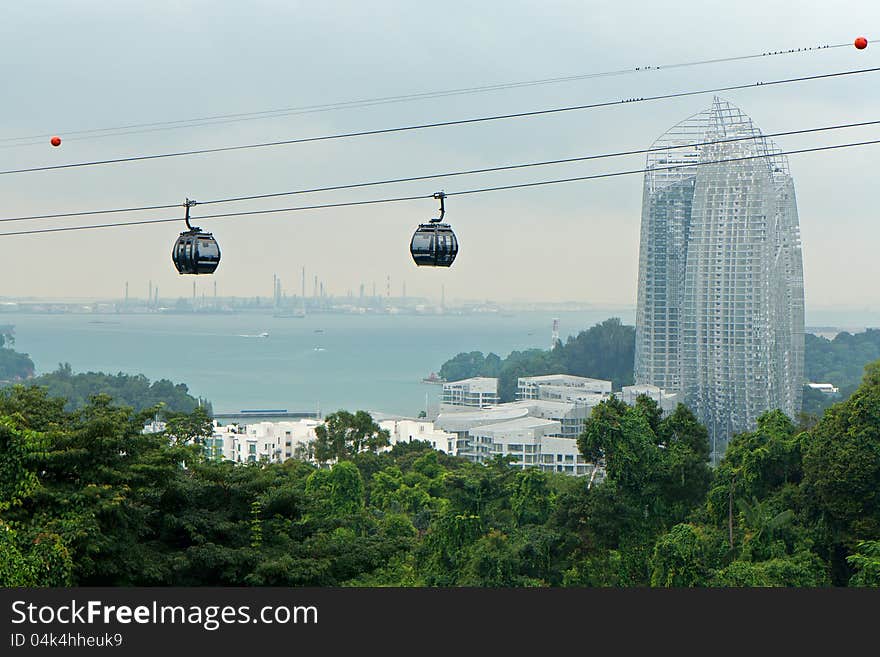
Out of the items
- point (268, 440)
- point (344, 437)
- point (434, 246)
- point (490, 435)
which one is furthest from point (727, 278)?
point (434, 246)

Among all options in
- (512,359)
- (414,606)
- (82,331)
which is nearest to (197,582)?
(414,606)

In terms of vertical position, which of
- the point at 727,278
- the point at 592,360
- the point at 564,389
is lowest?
the point at 564,389

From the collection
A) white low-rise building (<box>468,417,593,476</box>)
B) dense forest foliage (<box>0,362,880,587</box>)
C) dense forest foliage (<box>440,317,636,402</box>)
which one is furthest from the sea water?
dense forest foliage (<box>0,362,880,587</box>)

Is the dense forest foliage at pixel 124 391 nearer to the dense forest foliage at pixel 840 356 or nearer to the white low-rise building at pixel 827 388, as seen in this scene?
the white low-rise building at pixel 827 388

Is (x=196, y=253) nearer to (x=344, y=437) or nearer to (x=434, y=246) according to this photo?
(x=434, y=246)

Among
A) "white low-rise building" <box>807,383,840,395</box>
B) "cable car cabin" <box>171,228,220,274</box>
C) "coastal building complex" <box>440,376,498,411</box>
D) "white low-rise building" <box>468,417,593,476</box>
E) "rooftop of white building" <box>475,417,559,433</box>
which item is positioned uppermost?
"cable car cabin" <box>171,228,220,274</box>

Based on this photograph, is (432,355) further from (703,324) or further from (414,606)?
(414,606)

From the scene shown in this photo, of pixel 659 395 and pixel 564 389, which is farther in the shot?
pixel 564 389

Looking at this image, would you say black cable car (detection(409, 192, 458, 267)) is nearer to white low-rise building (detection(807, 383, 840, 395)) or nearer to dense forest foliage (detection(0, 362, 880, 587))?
dense forest foliage (detection(0, 362, 880, 587))
